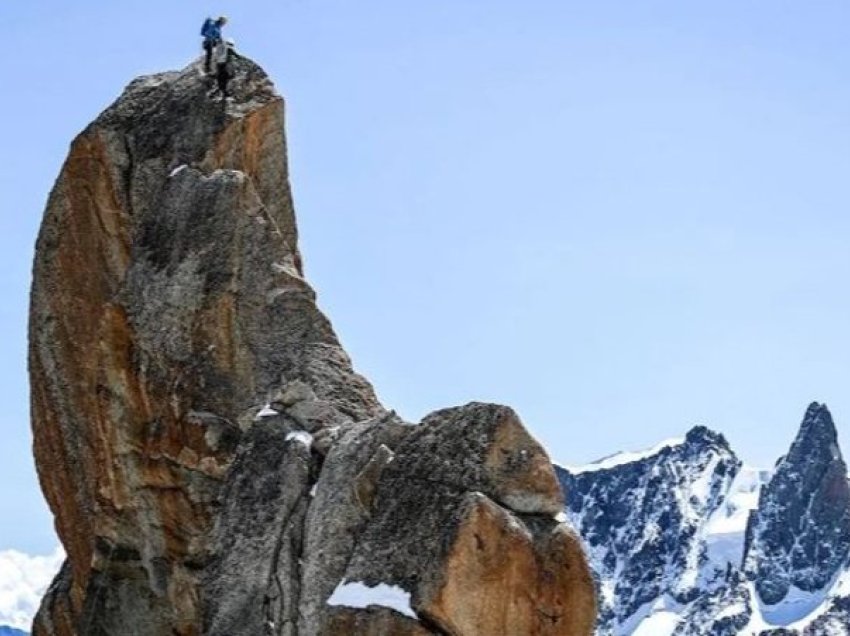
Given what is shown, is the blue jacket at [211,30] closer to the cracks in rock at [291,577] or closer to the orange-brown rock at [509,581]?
the cracks in rock at [291,577]

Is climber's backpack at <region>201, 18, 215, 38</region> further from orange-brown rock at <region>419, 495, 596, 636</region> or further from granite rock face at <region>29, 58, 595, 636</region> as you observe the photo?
orange-brown rock at <region>419, 495, 596, 636</region>

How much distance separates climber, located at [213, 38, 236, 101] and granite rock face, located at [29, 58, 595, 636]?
297 mm

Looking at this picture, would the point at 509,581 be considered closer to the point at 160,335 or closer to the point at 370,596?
the point at 370,596

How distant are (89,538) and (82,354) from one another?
4626mm

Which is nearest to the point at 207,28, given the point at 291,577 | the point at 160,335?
the point at 160,335

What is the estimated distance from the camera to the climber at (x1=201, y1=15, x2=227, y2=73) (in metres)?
47.1

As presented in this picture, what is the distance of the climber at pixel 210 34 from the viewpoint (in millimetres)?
47125

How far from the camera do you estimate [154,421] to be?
4269 centimetres

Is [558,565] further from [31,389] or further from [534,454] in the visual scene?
[31,389]

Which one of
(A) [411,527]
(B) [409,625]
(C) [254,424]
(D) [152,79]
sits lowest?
(B) [409,625]

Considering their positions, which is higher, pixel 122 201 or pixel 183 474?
pixel 122 201

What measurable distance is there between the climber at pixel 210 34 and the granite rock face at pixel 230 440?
2.98ft

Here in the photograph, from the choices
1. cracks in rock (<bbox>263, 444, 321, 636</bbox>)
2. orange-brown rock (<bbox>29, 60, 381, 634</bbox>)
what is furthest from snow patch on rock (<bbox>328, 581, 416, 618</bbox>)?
orange-brown rock (<bbox>29, 60, 381, 634</bbox>)

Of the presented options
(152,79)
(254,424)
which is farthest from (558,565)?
(152,79)
